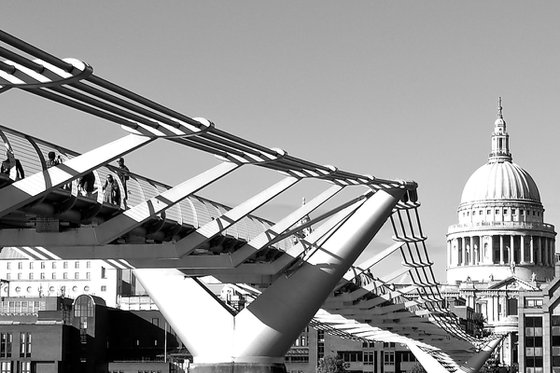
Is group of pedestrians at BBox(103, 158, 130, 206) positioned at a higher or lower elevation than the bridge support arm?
higher

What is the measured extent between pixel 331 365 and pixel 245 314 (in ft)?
324

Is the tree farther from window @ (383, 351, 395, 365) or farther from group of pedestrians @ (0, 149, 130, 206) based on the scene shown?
group of pedestrians @ (0, 149, 130, 206)

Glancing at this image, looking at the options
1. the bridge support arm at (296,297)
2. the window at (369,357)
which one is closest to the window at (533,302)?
the window at (369,357)

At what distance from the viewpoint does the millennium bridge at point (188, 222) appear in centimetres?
2256

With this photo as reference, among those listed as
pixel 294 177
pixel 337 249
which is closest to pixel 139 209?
pixel 294 177

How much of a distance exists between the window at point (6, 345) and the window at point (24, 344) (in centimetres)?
102

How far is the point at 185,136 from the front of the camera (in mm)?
23797

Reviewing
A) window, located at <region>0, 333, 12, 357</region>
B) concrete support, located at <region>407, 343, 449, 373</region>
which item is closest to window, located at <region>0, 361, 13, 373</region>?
window, located at <region>0, 333, 12, 357</region>

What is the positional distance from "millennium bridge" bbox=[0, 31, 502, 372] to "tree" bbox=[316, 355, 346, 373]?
82991 mm

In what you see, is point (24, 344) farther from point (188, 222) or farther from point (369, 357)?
point (188, 222)

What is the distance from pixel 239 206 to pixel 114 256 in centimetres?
302

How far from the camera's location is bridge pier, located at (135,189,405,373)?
34.2 meters

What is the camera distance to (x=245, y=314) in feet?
113

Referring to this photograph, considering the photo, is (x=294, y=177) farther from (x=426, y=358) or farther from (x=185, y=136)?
(x=426, y=358)
